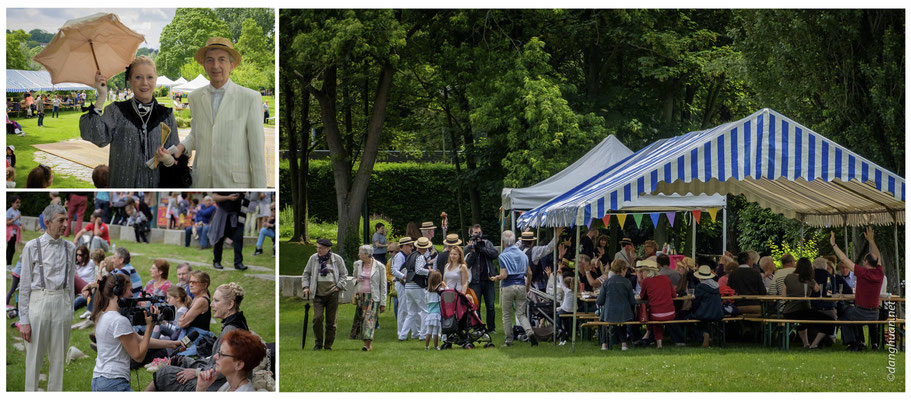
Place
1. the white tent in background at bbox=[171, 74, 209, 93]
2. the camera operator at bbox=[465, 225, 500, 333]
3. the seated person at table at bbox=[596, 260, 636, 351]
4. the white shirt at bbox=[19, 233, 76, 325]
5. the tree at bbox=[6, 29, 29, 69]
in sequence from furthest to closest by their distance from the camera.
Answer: the camera operator at bbox=[465, 225, 500, 333] → the seated person at table at bbox=[596, 260, 636, 351] → the white shirt at bbox=[19, 233, 76, 325] → the tree at bbox=[6, 29, 29, 69] → the white tent in background at bbox=[171, 74, 209, 93]

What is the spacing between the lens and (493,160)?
22.0m

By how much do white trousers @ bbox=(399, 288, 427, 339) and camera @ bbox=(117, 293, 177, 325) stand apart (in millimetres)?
5054

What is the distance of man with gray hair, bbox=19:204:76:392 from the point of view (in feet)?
20.6

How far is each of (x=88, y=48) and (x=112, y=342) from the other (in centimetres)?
188

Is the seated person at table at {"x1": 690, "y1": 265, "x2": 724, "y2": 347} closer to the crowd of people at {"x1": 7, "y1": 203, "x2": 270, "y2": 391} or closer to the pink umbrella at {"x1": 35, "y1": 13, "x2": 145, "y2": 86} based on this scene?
the crowd of people at {"x1": 7, "y1": 203, "x2": 270, "y2": 391}

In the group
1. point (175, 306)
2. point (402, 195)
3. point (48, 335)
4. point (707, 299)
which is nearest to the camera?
point (48, 335)

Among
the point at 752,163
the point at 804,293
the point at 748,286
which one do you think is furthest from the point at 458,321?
the point at 804,293

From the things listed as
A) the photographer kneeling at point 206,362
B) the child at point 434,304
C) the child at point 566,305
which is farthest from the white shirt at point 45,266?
the child at point 566,305

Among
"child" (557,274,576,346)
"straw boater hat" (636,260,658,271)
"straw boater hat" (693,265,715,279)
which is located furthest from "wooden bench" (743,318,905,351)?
"child" (557,274,576,346)

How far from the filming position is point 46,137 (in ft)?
19.7

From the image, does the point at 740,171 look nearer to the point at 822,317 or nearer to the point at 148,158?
the point at 822,317

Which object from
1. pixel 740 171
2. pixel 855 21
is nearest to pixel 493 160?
pixel 855 21

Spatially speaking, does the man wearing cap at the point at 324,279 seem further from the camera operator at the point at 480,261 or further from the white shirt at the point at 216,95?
the white shirt at the point at 216,95

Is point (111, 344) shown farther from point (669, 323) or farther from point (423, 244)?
point (669, 323)
